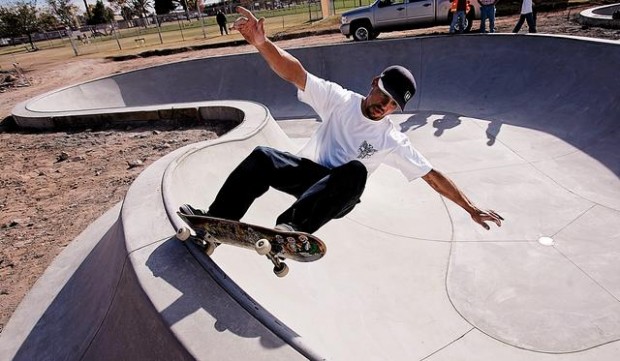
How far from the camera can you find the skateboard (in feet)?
7.95

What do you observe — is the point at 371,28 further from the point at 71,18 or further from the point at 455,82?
the point at 71,18

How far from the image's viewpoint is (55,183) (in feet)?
18.6

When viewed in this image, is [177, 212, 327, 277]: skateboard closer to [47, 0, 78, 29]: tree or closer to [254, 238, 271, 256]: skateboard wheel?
[254, 238, 271, 256]: skateboard wheel

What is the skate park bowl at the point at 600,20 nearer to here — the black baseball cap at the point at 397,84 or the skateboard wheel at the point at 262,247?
the black baseball cap at the point at 397,84

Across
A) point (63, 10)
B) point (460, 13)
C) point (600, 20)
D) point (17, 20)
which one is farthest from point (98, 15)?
point (600, 20)

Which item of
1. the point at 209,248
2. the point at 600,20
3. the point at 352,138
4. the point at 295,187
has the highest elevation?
the point at 352,138

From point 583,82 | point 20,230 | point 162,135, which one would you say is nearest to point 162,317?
point 20,230

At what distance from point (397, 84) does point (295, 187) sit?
1.07 meters

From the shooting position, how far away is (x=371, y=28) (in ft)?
53.9

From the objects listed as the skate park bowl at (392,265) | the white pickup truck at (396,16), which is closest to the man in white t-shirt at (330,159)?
the skate park bowl at (392,265)

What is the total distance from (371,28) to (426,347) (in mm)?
15364

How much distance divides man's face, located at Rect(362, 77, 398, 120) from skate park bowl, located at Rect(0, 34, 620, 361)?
5.22 ft

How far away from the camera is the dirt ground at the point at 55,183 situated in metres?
3.91

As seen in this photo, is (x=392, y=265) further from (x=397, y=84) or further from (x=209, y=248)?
(x=209, y=248)
